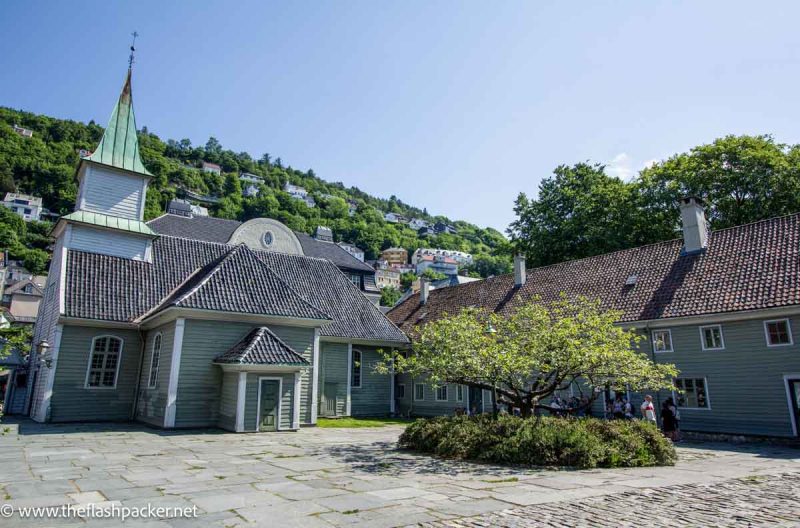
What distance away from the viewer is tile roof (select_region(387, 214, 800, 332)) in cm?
1814

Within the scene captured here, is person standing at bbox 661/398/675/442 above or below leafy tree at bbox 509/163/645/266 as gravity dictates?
below

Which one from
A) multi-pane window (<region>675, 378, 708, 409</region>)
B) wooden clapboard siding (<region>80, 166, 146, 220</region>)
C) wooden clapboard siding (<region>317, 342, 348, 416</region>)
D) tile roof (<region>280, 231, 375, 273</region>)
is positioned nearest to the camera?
multi-pane window (<region>675, 378, 708, 409</region>)

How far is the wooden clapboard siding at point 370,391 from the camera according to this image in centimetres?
2550

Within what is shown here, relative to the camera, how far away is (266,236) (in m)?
37.1

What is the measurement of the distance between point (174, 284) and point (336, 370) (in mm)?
8667

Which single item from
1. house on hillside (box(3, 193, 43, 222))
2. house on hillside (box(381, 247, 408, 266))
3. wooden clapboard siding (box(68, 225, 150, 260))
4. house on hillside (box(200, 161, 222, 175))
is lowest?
wooden clapboard siding (box(68, 225, 150, 260))

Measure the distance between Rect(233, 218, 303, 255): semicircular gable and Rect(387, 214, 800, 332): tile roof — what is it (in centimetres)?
1704

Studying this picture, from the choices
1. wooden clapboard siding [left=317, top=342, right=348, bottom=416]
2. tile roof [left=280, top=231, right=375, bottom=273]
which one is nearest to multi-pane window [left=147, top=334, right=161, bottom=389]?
wooden clapboard siding [left=317, top=342, right=348, bottom=416]

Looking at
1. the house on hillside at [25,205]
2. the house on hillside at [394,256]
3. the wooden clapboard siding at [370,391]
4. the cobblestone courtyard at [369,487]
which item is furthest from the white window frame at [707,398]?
the house on hillside at [394,256]

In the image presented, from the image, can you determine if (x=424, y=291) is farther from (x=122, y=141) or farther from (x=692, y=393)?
(x=122, y=141)

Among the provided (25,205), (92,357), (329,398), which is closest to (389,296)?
(25,205)

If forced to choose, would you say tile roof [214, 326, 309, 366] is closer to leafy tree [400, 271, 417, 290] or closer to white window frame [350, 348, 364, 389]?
white window frame [350, 348, 364, 389]

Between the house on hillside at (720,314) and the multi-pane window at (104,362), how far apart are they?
53.5 feet

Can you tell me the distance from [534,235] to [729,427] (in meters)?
20.8
